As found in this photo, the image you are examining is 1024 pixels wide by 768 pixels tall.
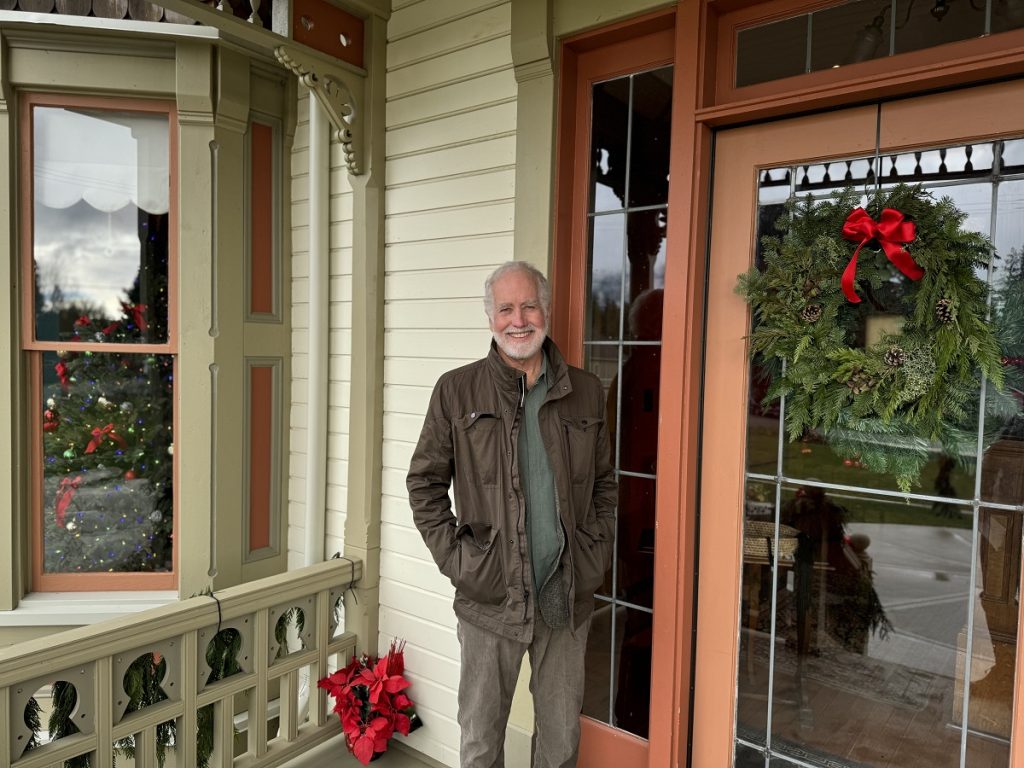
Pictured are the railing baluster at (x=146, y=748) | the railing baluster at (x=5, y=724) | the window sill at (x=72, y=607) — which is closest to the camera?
the railing baluster at (x=5, y=724)

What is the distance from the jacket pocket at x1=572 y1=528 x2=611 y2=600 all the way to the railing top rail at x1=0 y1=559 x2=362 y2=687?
4.38ft

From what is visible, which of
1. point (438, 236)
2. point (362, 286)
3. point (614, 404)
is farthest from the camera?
point (362, 286)

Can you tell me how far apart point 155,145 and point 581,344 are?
2.30m

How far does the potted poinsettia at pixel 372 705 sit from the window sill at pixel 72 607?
0.91 m

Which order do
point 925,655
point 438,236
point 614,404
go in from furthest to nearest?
point 438,236 → point 614,404 → point 925,655

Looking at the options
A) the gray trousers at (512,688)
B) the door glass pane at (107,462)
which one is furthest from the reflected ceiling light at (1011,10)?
the door glass pane at (107,462)

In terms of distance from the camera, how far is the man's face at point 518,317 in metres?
2.00

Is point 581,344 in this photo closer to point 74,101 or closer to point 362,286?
point 362,286

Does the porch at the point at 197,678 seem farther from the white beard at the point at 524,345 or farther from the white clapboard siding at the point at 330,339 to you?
the white beard at the point at 524,345

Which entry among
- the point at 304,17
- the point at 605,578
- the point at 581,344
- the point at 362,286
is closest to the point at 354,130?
the point at 304,17

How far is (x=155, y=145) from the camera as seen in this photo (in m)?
3.22

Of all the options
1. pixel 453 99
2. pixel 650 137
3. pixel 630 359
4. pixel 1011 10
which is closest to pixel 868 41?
pixel 1011 10

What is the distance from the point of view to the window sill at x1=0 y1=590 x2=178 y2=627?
3059 mm

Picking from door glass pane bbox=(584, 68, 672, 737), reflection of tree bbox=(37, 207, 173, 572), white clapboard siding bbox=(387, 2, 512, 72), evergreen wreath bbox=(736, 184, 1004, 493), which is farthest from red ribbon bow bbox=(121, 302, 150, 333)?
evergreen wreath bbox=(736, 184, 1004, 493)
